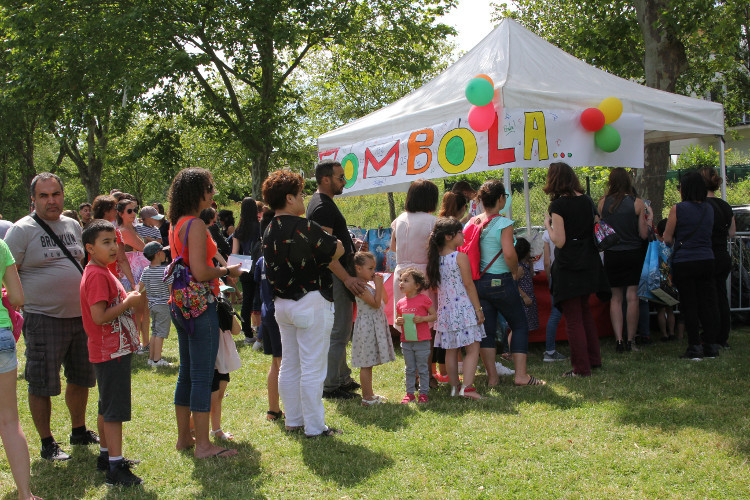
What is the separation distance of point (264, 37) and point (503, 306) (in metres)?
11.7

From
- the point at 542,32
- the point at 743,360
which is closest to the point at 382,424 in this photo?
the point at 743,360

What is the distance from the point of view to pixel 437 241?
5203mm

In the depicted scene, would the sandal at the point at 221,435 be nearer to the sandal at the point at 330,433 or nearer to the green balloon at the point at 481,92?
the sandal at the point at 330,433

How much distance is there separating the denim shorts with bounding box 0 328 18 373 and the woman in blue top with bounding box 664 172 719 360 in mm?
5621

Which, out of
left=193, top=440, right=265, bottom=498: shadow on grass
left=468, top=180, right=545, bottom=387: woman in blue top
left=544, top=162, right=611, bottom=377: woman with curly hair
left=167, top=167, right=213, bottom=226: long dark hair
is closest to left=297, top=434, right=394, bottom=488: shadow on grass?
left=193, top=440, right=265, bottom=498: shadow on grass

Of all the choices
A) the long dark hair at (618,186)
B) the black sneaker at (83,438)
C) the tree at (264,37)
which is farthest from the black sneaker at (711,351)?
the tree at (264,37)

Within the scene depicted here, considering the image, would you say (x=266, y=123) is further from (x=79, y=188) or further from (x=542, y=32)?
(x=79, y=188)

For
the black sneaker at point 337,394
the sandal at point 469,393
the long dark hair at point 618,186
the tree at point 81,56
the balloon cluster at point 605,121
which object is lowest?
the black sneaker at point 337,394

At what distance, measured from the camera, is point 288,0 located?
15.5 metres

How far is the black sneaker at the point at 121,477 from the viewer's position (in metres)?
3.70

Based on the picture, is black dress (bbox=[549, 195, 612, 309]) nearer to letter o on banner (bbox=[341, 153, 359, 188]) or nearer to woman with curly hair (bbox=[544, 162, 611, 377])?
woman with curly hair (bbox=[544, 162, 611, 377])

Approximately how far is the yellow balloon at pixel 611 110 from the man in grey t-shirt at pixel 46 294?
5.08 metres

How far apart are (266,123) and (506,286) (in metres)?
11.8

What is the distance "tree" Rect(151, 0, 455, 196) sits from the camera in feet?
49.4
